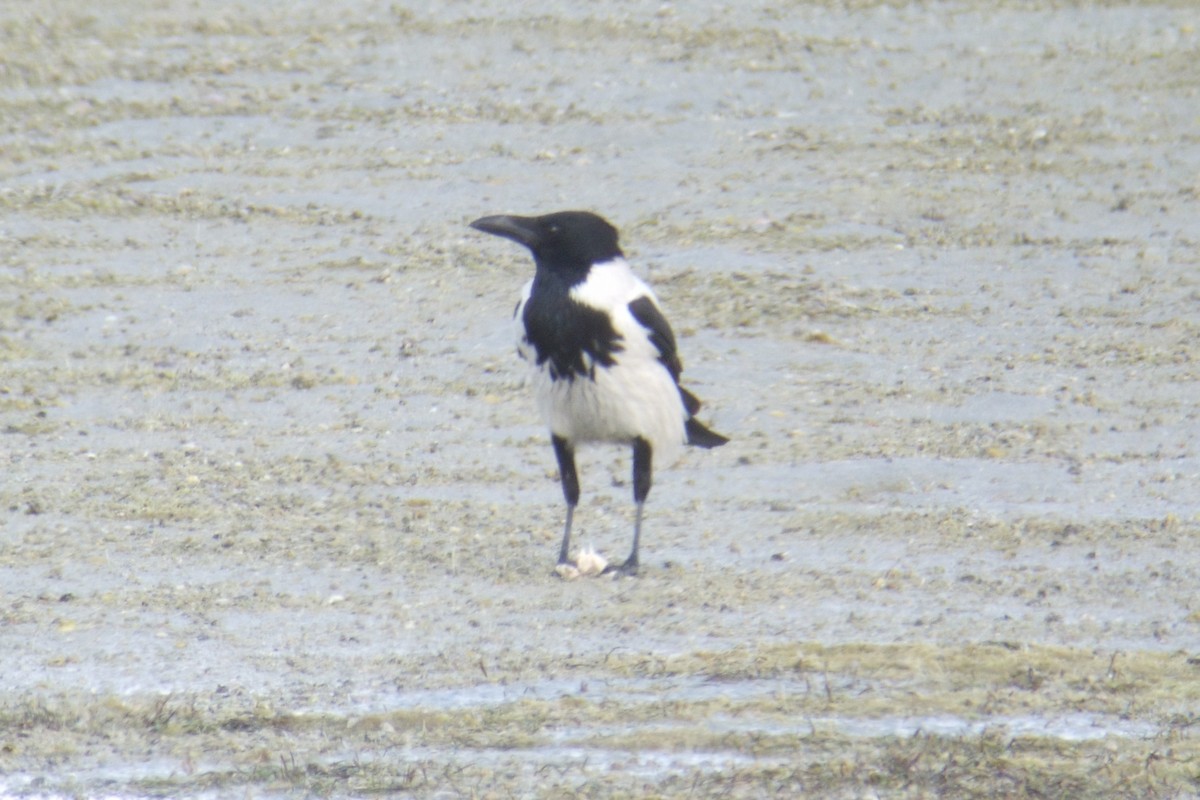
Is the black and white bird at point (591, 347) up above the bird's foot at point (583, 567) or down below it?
above

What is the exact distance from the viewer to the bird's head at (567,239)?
6.60 m

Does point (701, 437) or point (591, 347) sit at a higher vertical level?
point (591, 347)

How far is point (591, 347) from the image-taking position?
6.51m

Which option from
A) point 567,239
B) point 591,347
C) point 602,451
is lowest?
point 602,451

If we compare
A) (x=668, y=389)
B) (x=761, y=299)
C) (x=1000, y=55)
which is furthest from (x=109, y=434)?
(x=1000, y=55)

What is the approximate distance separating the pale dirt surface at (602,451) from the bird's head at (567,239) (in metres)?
0.99

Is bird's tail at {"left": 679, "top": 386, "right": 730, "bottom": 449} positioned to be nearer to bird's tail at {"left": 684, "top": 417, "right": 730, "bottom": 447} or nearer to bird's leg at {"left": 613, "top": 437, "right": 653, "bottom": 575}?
bird's tail at {"left": 684, "top": 417, "right": 730, "bottom": 447}

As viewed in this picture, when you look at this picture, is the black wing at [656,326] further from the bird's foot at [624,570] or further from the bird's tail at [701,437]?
the bird's foot at [624,570]

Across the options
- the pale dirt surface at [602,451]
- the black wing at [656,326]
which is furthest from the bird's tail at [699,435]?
the black wing at [656,326]

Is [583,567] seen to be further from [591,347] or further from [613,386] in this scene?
[591,347]

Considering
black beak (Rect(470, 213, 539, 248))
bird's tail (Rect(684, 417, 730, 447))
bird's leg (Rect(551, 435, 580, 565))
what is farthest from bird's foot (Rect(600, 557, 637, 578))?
black beak (Rect(470, 213, 539, 248))

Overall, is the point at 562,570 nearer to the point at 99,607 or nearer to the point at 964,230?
the point at 99,607

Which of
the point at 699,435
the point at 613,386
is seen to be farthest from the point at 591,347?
the point at 699,435

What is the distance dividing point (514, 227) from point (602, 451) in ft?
4.83
